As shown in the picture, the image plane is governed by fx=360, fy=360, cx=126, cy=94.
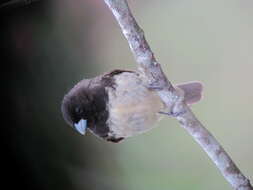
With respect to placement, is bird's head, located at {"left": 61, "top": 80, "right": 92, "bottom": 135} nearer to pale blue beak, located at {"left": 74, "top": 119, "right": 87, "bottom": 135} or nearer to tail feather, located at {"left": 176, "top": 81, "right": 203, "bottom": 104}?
pale blue beak, located at {"left": 74, "top": 119, "right": 87, "bottom": 135}

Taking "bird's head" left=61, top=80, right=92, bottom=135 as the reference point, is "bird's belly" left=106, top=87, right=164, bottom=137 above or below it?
below

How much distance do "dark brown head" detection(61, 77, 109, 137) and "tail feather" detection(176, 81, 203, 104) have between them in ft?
0.44

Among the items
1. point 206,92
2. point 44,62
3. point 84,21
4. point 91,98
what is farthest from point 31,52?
point 206,92

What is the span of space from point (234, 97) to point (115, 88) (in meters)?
0.20

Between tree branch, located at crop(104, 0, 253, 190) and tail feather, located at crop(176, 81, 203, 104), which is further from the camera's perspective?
tail feather, located at crop(176, 81, 203, 104)

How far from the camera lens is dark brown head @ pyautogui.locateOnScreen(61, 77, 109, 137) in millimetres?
589

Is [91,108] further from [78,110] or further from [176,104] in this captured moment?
[176,104]

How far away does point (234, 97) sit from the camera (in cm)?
61

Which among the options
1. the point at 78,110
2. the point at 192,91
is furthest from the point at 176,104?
the point at 78,110

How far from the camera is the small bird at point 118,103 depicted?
0.58 metres

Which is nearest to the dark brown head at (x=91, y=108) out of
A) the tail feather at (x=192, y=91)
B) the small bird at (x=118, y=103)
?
the small bird at (x=118, y=103)

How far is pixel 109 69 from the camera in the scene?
0.68 m

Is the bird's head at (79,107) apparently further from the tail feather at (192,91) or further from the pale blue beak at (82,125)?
the tail feather at (192,91)

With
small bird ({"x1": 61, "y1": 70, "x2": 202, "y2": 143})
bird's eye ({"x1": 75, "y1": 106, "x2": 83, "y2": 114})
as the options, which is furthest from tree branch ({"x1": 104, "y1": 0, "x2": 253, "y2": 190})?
bird's eye ({"x1": 75, "y1": 106, "x2": 83, "y2": 114})
